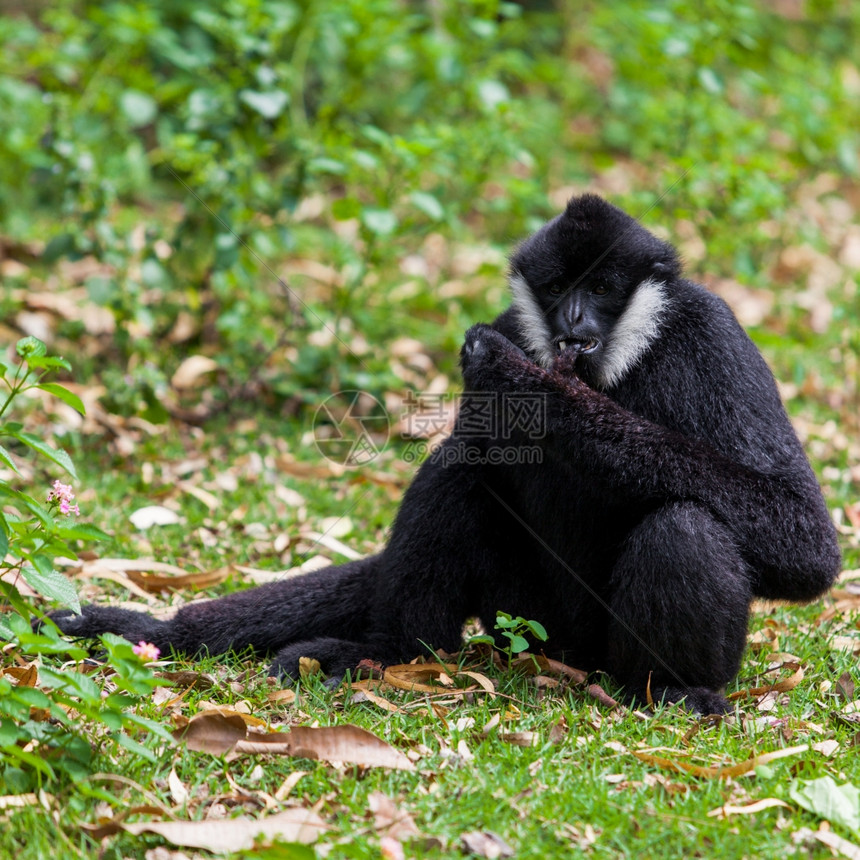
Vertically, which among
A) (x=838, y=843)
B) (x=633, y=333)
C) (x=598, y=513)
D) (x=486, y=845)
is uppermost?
(x=633, y=333)

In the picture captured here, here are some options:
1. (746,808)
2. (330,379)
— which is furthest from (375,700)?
(330,379)

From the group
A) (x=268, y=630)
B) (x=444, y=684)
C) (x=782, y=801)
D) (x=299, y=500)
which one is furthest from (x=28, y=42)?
(x=782, y=801)

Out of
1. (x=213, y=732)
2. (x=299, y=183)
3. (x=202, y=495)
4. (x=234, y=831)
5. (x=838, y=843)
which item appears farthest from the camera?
(x=299, y=183)

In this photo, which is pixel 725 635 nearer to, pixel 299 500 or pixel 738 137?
pixel 299 500

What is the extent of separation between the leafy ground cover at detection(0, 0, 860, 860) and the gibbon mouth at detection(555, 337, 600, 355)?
1412 millimetres

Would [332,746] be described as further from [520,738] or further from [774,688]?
[774,688]

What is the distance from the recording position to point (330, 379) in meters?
7.80

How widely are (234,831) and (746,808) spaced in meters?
1.69

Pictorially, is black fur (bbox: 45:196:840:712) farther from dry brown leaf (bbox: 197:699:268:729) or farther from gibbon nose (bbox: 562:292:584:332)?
dry brown leaf (bbox: 197:699:268:729)

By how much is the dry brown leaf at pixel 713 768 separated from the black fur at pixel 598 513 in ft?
1.50

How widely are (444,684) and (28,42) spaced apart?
820 centimetres

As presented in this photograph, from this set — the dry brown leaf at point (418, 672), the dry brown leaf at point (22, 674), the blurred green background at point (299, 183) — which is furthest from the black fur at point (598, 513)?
the blurred green background at point (299, 183)

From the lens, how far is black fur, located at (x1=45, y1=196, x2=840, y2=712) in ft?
13.3
